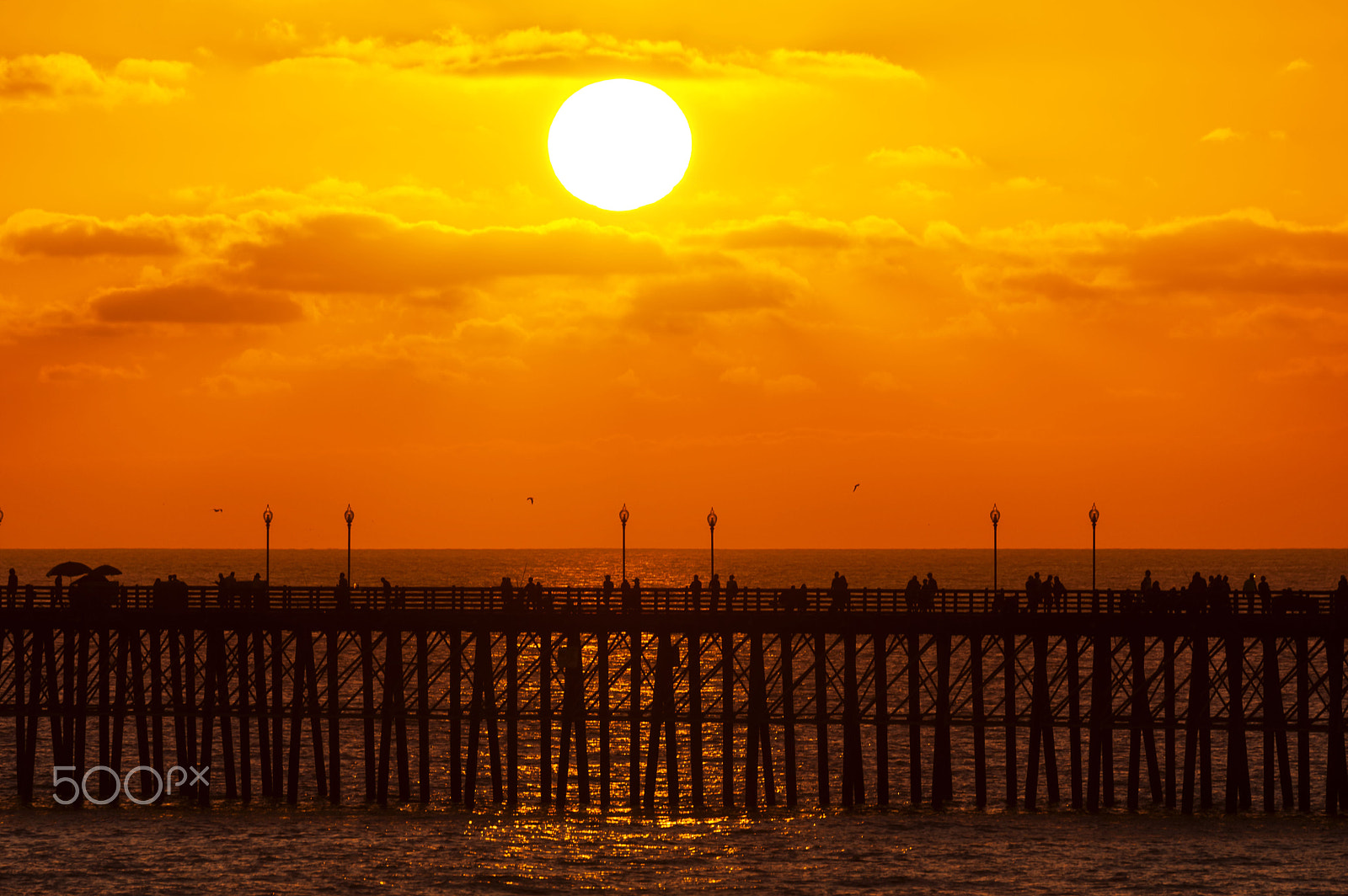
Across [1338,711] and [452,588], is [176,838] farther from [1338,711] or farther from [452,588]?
[1338,711]

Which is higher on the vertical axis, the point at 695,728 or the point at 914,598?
the point at 914,598

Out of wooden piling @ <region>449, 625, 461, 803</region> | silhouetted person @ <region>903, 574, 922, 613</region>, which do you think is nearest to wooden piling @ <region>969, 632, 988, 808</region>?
silhouetted person @ <region>903, 574, 922, 613</region>

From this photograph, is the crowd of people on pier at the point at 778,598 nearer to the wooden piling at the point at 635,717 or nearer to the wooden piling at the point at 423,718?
the wooden piling at the point at 635,717

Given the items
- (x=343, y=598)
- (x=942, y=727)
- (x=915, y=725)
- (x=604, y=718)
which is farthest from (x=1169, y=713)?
(x=343, y=598)

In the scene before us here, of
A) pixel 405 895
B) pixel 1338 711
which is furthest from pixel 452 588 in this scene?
pixel 1338 711

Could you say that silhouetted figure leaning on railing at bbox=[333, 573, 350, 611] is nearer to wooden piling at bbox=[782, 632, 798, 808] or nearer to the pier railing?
the pier railing

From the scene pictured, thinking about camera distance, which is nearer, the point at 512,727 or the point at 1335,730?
the point at 1335,730

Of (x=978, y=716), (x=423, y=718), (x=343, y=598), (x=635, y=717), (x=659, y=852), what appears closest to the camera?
(x=659, y=852)

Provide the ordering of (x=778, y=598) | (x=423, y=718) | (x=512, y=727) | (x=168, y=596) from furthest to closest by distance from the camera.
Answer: (x=168, y=596), (x=512, y=727), (x=423, y=718), (x=778, y=598)

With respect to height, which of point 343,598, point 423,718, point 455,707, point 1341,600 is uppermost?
point 343,598

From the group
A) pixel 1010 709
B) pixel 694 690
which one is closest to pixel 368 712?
pixel 694 690

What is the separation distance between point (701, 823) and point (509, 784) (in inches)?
253

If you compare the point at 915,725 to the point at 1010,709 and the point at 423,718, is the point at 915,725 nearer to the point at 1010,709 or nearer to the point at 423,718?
the point at 1010,709

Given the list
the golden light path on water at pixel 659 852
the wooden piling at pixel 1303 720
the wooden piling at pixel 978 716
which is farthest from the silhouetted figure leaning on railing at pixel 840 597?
the wooden piling at pixel 1303 720
